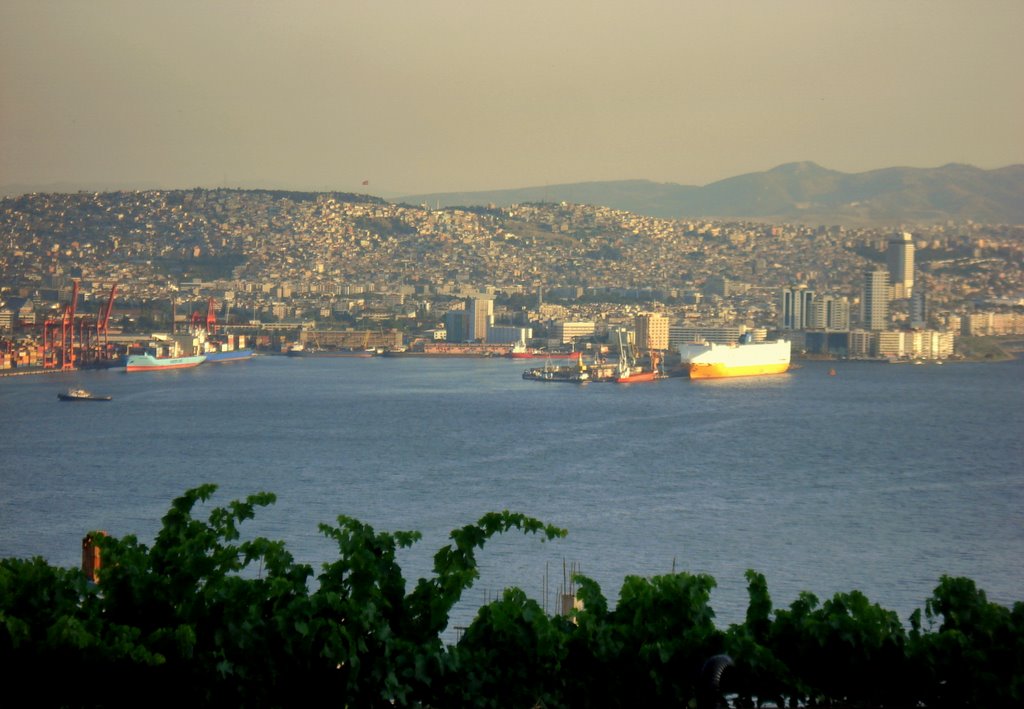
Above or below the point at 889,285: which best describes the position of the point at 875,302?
below

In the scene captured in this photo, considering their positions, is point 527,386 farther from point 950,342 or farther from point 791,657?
point 791,657

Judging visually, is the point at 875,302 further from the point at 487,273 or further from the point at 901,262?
the point at 487,273

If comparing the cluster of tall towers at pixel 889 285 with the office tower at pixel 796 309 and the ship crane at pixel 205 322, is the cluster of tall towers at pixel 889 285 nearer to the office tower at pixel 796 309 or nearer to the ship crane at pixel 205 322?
the office tower at pixel 796 309

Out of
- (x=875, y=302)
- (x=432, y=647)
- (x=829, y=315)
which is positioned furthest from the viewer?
(x=875, y=302)

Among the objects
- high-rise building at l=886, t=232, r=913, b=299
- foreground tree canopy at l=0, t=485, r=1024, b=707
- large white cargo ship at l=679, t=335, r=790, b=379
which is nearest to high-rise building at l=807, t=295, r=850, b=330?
high-rise building at l=886, t=232, r=913, b=299

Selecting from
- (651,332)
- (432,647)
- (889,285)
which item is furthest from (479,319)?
(432,647)

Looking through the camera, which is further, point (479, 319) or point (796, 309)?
point (796, 309)
